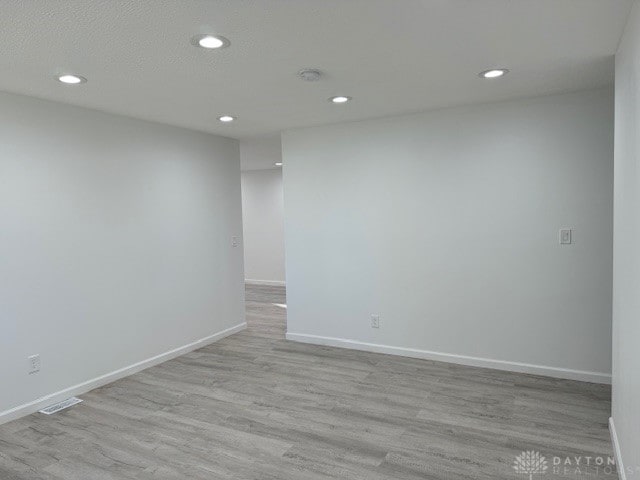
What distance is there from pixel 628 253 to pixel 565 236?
63.3 inches

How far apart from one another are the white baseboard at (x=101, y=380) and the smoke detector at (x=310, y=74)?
2.93 metres

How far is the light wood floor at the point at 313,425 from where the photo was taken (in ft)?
8.25

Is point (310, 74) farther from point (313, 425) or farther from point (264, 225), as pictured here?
point (264, 225)

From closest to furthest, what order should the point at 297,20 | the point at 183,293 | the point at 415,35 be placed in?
the point at 297,20, the point at 415,35, the point at 183,293

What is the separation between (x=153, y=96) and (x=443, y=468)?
122 inches

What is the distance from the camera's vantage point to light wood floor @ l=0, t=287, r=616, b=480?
2.52m

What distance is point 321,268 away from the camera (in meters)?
4.76

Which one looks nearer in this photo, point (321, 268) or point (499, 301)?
point (499, 301)

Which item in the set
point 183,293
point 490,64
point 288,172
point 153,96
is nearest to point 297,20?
point 490,64

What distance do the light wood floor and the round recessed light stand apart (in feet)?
7.47

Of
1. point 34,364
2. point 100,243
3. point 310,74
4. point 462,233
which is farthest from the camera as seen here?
point 462,233

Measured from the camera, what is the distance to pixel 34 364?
10.8 ft

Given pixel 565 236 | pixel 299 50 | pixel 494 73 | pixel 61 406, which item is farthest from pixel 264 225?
pixel 299 50

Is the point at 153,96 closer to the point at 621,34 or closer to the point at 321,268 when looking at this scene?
the point at 321,268
